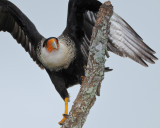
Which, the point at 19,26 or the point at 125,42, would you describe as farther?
the point at 19,26

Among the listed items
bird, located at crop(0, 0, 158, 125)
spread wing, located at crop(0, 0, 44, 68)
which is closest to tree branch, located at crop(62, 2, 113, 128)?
bird, located at crop(0, 0, 158, 125)

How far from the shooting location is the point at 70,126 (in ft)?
16.6

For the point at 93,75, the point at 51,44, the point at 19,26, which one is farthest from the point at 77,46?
the point at 93,75

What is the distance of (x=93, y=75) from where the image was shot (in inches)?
196

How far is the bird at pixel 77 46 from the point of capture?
22.1 feet

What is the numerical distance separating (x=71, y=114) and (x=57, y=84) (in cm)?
189

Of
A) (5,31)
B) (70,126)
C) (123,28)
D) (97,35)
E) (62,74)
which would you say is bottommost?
(70,126)

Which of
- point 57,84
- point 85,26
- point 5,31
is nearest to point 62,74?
point 57,84

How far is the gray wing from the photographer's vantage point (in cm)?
676

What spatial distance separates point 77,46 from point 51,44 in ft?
1.98

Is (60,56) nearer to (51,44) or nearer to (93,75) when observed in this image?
(51,44)

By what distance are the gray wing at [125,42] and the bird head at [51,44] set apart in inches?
30.4

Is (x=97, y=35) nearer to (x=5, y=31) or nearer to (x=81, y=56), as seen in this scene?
(x=81, y=56)

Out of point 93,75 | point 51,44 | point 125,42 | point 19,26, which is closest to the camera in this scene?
point 93,75
